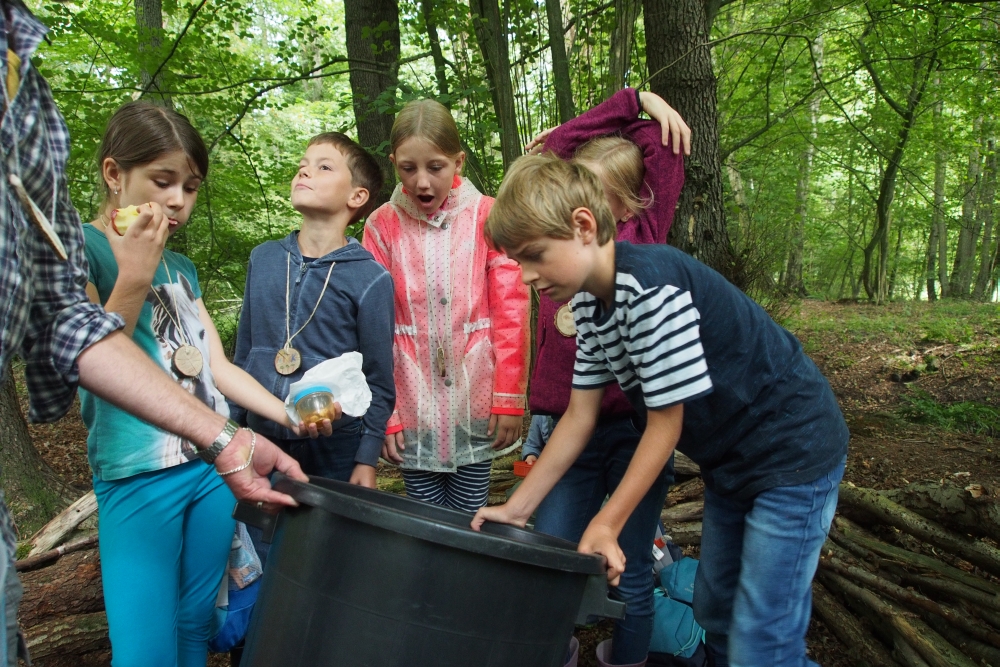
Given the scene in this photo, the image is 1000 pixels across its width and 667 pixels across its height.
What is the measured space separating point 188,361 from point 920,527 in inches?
109

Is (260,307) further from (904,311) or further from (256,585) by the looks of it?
(904,311)

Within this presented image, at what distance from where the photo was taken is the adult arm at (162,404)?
4.25 feet

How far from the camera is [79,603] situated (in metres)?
2.73

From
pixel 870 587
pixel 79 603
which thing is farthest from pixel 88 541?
pixel 870 587

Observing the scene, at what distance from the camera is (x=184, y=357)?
192 centimetres

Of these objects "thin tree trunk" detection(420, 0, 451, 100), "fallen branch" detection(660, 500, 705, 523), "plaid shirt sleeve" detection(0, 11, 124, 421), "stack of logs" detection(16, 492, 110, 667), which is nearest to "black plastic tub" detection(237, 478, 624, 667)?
"plaid shirt sleeve" detection(0, 11, 124, 421)

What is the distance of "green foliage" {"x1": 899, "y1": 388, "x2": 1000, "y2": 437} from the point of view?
17.6 ft

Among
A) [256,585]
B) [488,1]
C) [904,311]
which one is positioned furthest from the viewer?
[904,311]

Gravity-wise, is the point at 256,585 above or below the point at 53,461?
above

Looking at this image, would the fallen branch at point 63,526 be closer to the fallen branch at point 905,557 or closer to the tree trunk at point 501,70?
the tree trunk at point 501,70

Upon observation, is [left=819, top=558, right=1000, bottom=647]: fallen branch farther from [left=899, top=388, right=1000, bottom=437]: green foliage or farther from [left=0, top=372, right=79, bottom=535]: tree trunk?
[left=0, top=372, right=79, bottom=535]: tree trunk

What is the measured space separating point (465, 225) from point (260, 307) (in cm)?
84

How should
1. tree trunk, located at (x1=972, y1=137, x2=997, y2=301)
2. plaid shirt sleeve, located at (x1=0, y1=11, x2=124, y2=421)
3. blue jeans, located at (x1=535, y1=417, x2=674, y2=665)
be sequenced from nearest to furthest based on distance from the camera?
plaid shirt sleeve, located at (x1=0, y1=11, x2=124, y2=421) < blue jeans, located at (x1=535, y1=417, x2=674, y2=665) < tree trunk, located at (x1=972, y1=137, x2=997, y2=301)

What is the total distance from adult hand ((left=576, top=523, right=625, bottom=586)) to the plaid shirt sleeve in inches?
41.8
